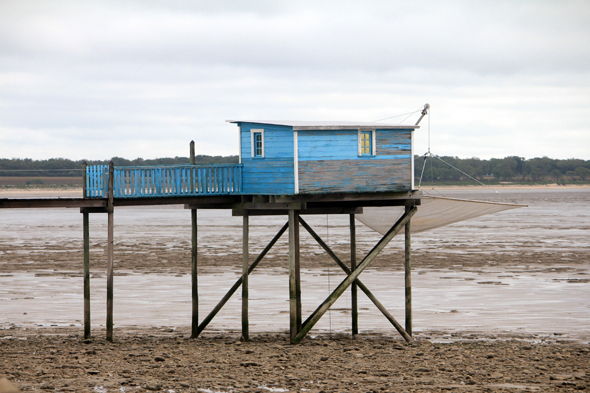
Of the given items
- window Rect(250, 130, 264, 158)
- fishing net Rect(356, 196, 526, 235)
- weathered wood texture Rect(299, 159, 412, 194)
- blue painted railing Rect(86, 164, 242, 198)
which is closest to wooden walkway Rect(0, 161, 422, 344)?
blue painted railing Rect(86, 164, 242, 198)

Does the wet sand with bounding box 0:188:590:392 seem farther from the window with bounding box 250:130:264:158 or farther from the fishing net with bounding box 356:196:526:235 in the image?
the window with bounding box 250:130:264:158

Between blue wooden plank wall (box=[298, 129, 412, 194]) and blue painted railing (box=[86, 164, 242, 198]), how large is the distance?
81.9 inches

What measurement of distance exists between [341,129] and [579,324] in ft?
29.7

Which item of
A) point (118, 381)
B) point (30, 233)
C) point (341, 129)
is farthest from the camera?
point (30, 233)

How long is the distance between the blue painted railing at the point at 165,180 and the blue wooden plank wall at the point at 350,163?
6.82 feet

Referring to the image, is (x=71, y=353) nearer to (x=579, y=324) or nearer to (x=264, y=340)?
(x=264, y=340)

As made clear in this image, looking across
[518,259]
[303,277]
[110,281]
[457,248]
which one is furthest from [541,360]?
[457,248]

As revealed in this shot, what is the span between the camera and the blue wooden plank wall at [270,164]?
16891 mm

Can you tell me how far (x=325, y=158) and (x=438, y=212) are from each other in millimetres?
6283

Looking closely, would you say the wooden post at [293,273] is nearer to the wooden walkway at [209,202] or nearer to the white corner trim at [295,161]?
the wooden walkway at [209,202]

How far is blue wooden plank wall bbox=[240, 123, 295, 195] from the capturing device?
55.4ft

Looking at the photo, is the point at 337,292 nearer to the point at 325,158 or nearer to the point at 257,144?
the point at 325,158

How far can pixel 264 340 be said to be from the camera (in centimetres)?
1794

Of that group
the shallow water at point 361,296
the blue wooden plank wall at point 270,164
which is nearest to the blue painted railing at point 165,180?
the blue wooden plank wall at point 270,164
